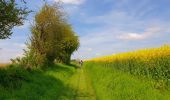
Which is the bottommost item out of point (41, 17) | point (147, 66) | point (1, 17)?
point (147, 66)

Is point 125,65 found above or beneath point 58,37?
beneath

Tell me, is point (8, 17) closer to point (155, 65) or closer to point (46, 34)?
point (155, 65)

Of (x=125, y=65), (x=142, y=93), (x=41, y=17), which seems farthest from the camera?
(x=41, y=17)

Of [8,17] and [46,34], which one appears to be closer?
[8,17]

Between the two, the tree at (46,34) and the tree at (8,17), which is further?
the tree at (46,34)

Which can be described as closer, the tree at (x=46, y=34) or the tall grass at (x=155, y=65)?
the tall grass at (x=155, y=65)

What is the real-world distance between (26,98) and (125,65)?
13.5 meters

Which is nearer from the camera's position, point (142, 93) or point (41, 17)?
point (142, 93)

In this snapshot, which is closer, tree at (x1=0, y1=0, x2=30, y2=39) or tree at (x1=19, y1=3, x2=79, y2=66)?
tree at (x1=0, y1=0, x2=30, y2=39)

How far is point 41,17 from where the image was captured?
4609cm

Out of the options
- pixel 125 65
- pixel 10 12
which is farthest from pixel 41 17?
pixel 10 12

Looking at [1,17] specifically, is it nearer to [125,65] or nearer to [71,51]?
[125,65]

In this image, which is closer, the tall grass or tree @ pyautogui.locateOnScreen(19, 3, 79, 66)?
the tall grass

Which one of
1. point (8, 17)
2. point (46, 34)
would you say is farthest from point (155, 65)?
point (46, 34)
